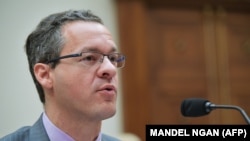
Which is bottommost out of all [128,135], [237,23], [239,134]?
[128,135]

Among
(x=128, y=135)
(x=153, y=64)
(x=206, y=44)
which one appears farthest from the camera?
(x=206, y=44)

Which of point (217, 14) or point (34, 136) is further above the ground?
point (217, 14)

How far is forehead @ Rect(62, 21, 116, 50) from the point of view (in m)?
1.52

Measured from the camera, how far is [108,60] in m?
1.53

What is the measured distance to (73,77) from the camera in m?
1.48

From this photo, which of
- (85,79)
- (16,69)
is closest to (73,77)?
(85,79)

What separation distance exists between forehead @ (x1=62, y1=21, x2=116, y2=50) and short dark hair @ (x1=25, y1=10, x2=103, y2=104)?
27 millimetres

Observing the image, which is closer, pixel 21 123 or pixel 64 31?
pixel 64 31

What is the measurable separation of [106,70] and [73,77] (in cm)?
13

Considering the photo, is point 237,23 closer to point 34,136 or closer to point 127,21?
point 127,21

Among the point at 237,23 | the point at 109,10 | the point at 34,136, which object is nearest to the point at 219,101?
the point at 237,23

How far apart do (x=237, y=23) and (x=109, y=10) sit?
146cm

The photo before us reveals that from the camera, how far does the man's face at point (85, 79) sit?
1.47 m

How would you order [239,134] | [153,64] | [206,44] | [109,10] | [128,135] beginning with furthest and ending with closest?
[206,44]
[153,64]
[109,10]
[128,135]
[239,134]
